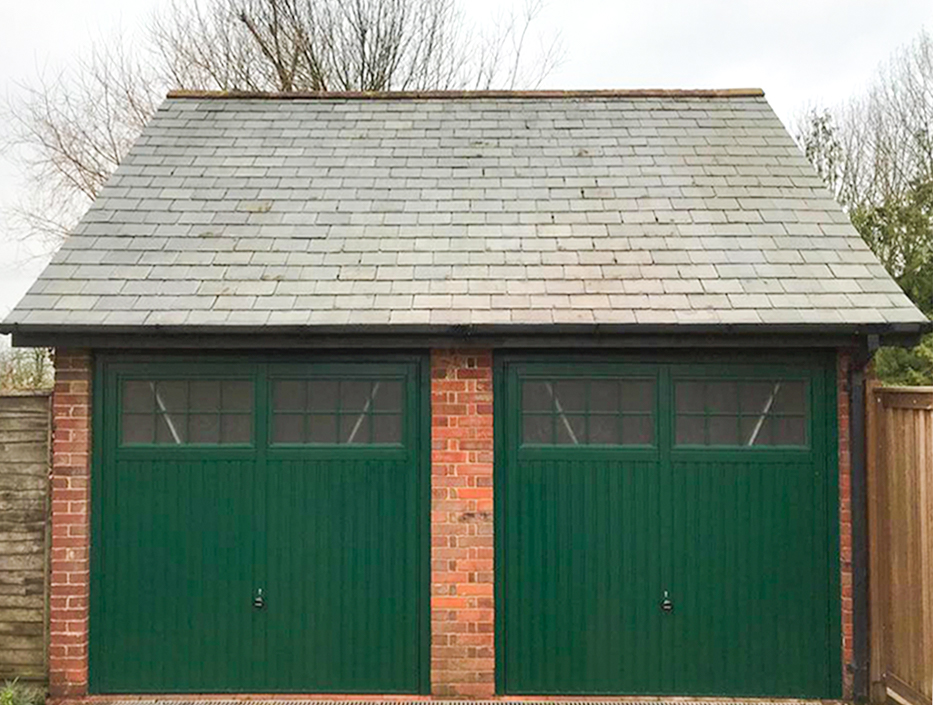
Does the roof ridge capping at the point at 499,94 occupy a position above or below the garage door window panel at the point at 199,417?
above

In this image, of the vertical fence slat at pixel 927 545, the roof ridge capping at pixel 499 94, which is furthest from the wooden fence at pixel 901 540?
the roof ridge capping at pixel 499 94

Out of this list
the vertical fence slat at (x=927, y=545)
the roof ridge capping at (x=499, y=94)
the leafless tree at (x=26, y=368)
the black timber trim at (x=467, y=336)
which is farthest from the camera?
the leafless tree at (x=26, y=368)

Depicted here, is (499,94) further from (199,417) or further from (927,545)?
(927,545)

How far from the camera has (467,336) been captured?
523 cm

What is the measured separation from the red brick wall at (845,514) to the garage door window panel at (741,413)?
24 cm

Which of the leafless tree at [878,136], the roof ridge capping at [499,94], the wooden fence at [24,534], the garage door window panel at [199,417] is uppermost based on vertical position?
the leafless tree at [878,136]

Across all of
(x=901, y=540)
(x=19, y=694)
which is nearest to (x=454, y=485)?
(x=901, y=540)

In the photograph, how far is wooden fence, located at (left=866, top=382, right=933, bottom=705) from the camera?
4711 mm

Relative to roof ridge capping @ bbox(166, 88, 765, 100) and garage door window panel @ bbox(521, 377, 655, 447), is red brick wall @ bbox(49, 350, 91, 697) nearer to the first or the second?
garage door window panel @ bbox(521, 377, 655, 447)

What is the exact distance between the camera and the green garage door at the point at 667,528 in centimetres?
536

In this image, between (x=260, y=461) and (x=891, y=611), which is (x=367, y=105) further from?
(x=891, y=611)

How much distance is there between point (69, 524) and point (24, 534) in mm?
353

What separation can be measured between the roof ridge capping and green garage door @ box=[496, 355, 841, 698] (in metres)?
3.95

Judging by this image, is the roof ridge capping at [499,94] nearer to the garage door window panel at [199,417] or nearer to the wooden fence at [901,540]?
the garage door window panel at [199,417]
